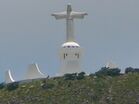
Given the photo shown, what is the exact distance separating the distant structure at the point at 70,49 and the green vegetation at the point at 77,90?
832 centimetres

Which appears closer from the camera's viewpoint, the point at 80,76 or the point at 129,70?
the point at 80,76

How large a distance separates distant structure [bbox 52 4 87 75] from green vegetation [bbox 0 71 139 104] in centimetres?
832

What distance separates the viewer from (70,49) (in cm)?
12988

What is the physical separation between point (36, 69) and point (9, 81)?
485 centimetres

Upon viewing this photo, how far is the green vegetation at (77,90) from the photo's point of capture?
109m

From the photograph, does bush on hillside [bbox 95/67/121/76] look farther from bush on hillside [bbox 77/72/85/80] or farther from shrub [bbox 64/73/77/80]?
shrub [bbox 64/73/77/80]

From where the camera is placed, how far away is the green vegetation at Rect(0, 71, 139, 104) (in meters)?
109

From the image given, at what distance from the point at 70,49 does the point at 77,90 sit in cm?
1802

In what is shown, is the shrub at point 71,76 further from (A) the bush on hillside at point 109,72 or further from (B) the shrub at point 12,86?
A: (B) the shrub at point 12,86

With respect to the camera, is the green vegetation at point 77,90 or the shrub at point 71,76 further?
the shrub at point 71,76

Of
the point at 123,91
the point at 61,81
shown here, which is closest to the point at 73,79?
the point at 61,81

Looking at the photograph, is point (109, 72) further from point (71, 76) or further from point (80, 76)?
point (71, 76)

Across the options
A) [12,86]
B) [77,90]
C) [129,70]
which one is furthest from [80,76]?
[12,86]

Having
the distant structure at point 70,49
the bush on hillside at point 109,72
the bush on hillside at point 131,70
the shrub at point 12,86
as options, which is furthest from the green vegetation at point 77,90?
the distant structure at point 70,49
